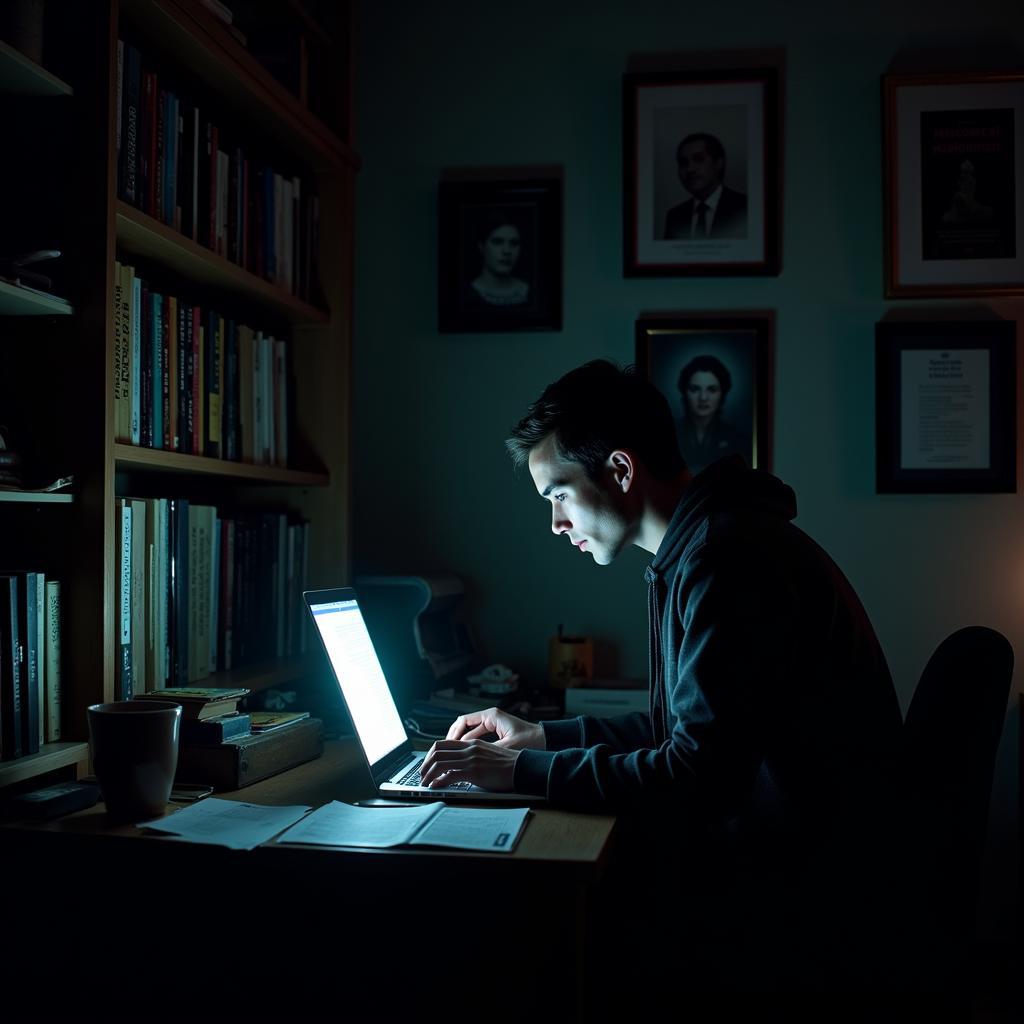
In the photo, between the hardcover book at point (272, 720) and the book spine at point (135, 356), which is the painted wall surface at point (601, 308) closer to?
the hardcover book at point (272, 720)

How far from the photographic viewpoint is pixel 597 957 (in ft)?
4.98

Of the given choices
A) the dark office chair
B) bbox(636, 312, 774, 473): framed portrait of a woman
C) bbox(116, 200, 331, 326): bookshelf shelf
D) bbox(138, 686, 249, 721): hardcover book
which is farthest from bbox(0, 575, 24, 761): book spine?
bbox(636, 312, 774, 473): framed portrait of a woman

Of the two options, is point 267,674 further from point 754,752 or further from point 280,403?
point 754,752

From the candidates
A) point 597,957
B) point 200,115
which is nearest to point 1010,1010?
point 597,957

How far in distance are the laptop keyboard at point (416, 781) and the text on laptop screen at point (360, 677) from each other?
0.05m

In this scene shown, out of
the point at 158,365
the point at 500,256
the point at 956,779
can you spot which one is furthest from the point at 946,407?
the point at 158,365

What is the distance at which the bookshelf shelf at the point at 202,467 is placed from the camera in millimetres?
1644

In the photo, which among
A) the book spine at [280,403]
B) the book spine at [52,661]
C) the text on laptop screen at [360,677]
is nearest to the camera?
the book spine at [52,661]

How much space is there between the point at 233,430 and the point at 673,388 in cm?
102

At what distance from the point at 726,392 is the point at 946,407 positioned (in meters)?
0.50

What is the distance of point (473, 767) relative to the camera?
1.48 metres

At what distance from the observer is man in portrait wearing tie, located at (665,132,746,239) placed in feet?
8.16

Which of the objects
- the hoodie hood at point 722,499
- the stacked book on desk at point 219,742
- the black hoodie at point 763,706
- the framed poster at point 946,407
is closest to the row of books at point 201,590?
the stacked book on desk at point 219,742

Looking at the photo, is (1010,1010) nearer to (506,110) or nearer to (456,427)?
(456,427)
